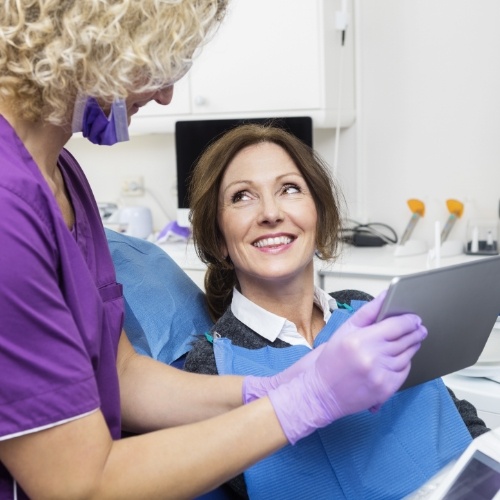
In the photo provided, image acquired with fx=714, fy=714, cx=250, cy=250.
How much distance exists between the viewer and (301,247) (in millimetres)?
1465

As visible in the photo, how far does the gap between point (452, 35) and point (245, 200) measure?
1.55m

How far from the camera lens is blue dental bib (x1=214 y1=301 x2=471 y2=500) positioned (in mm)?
1231

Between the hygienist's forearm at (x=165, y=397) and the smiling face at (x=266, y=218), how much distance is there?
0.32m

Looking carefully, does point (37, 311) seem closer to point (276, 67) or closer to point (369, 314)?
point (369, 314)

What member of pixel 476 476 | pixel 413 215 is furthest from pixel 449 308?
pixel 413 215

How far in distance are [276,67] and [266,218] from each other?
1349 mm

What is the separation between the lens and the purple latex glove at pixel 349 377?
95 centimetres

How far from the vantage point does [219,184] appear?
5.06ft

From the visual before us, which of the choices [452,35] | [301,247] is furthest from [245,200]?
[452,35]

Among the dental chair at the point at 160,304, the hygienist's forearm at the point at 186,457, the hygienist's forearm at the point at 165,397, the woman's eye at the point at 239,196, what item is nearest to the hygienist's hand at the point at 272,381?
the hygienist's forearm at the point at 165,397

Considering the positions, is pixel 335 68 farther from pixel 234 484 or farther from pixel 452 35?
pixel 234 484

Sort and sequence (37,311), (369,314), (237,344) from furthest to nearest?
(237,344) < (369,314) < (37,311)

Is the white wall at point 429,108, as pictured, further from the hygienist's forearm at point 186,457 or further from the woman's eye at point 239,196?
the hygienist's forearm at point 186,457

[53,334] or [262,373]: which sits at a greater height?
[53,334]
